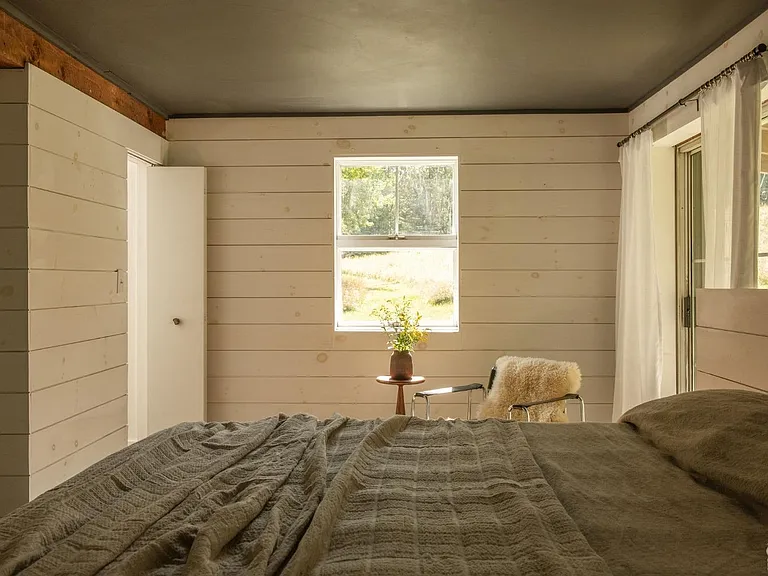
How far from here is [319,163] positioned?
4.73 m

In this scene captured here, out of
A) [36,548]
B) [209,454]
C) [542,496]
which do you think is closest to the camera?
[36,548]

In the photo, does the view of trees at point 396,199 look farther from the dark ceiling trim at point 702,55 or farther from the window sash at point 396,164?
the dark ceiling trim at point 702,55

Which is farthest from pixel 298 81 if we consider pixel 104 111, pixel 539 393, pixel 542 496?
pixel 542 496

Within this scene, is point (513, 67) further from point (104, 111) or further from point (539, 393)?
point (104, 111)

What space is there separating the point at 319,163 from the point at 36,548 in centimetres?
369

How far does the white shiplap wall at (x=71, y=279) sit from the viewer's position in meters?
3.07

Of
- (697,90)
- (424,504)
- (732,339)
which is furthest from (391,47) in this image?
(424,504)

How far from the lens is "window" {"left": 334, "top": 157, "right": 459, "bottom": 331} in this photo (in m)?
4.80

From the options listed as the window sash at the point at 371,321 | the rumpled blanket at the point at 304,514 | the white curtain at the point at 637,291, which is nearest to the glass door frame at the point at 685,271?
the white curtain at the point at 637,291

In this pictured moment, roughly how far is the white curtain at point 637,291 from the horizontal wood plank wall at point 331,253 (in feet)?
0.96

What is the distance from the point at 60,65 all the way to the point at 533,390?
10.1 feet

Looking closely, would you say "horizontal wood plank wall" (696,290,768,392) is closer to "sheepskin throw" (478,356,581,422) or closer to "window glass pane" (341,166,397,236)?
"sheepskin throw" (478,356,581,422)

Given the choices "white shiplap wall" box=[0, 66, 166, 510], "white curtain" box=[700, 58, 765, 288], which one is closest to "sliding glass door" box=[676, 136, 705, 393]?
"white curtain" box=[700, 58, 765, 288]

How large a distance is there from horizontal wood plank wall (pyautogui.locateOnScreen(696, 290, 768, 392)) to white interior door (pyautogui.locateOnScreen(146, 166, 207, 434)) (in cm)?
318
